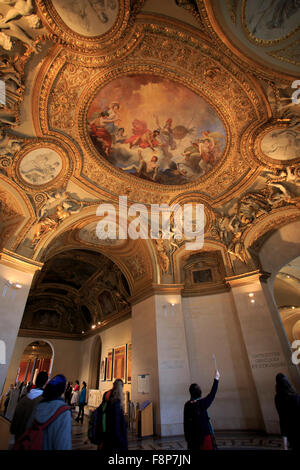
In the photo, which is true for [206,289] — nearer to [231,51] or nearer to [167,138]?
[167,138]

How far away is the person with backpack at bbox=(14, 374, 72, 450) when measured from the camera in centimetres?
199

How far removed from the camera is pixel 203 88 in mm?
8320

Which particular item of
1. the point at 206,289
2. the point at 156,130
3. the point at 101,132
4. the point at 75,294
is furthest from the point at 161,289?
the point at 75,294

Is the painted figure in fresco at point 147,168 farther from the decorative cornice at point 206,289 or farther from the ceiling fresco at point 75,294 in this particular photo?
the ceiling fresco at point 75,294

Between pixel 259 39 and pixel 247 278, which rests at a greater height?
pixel 259 39

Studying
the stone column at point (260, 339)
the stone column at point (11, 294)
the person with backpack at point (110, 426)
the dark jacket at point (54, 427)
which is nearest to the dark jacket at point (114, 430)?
the person with backpack at point (110, 426)

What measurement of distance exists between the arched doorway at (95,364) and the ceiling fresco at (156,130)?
47.1 ft

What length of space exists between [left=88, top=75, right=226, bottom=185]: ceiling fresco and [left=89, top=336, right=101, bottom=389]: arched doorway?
1437 centimetres

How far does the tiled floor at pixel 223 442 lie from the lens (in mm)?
6246

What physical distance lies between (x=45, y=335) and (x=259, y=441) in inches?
692

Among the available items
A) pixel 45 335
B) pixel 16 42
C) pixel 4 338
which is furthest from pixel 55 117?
pixel 45 335

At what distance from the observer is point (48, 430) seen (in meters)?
2.04

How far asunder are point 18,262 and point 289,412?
30.5ft

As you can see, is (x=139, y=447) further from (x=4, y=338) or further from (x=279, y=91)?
(x=279, y=91)
